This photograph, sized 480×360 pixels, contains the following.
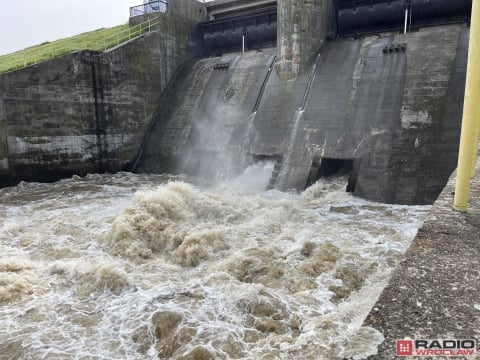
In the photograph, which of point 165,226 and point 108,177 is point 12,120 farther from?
point 165,226

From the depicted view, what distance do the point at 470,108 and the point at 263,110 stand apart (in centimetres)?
988

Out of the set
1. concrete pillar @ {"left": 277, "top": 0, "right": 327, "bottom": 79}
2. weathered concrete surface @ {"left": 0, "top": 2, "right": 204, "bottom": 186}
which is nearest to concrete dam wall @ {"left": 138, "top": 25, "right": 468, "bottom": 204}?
concrete pillar @ {"left": 277, "top": 0, "right": 327, "bottom": 79}

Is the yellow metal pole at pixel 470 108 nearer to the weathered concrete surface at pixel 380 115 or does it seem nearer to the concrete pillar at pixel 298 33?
the weathered concrete surface at pixel 380 115

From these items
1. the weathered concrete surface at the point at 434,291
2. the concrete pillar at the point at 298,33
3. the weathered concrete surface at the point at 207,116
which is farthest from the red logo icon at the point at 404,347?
the concrete pillar at the point at 298,33

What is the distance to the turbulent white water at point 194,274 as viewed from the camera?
4.30m

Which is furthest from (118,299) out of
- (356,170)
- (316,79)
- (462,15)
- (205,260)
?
(462,15)

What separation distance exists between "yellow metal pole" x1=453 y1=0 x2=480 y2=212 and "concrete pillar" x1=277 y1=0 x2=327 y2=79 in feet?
33.2

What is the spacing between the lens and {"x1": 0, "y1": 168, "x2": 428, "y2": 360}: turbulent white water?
169 inches

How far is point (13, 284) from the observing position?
5.52 metres

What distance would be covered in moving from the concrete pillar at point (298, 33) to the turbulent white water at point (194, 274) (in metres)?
5.92

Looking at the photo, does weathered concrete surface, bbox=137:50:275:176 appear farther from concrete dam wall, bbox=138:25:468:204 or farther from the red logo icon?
the red logo icon

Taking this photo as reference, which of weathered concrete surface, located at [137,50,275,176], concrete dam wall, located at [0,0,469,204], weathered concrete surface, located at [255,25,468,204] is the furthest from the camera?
weathered concrete surface, located at [137,50,275,176]

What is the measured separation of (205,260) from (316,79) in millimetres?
8887

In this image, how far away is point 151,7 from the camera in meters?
15.9
